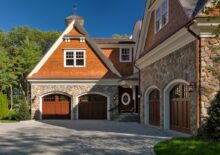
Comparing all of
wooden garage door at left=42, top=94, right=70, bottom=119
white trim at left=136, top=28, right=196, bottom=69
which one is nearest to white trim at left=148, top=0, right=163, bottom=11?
white trim at left=136, top=28, right=196, bottom=69

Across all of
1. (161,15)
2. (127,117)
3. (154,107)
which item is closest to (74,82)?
(127,117)

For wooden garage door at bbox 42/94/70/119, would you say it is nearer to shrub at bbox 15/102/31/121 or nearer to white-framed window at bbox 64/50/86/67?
shrub at bbox 15/102/31/121

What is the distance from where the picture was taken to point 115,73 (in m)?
30.2

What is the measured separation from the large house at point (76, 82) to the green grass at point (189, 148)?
17.5m

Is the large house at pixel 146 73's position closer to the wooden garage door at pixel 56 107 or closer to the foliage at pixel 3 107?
the wooden garage door at pixel 56 107

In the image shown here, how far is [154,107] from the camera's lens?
21328mm

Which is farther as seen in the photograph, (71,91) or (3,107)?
(3,107)

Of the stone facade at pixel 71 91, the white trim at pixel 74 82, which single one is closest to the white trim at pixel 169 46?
the white trim at pixel 74 82

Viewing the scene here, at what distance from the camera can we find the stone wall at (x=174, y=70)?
14023 millimetres

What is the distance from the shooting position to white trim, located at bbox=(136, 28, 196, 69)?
14508mm

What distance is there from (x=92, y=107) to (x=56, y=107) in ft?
10.1

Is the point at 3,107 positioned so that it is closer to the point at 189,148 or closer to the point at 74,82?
the point at 74,82

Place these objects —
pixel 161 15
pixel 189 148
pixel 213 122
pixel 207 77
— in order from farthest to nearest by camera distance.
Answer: pixel 161 15
pixel 207 77
pixel 213 122
pixel 189 148

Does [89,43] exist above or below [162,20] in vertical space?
above
